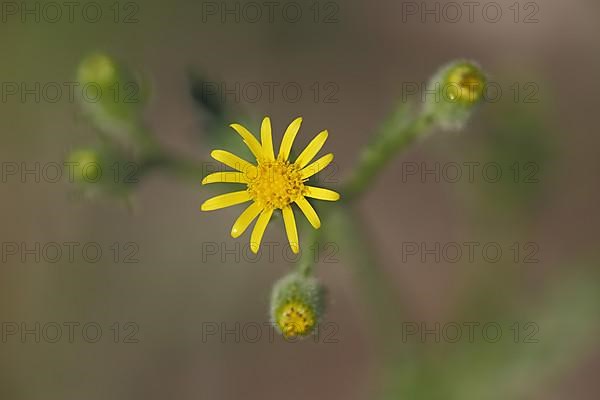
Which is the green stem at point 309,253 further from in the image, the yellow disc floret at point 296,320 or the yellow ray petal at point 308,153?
the yellow ray petal at point 308,153

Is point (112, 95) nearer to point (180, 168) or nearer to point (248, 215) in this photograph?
point (180, 168)

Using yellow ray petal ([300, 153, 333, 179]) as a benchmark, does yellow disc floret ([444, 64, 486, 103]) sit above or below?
above

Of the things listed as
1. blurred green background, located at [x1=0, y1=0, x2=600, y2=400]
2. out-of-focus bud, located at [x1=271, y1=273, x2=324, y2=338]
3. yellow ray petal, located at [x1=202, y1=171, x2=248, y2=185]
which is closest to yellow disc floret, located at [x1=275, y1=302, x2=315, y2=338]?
out-of-focus bud, located at [x1=271, y1=273, x2=324, y2=338]

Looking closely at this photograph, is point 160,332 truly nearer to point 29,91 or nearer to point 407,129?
point 29,91

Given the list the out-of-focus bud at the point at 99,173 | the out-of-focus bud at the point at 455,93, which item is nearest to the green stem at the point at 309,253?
the out-of-focus bud at the point at 455,93

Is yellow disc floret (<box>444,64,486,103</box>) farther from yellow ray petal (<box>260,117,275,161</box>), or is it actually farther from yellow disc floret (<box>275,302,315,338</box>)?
yellow disc floret (<box>275,302,315,338</box>)
